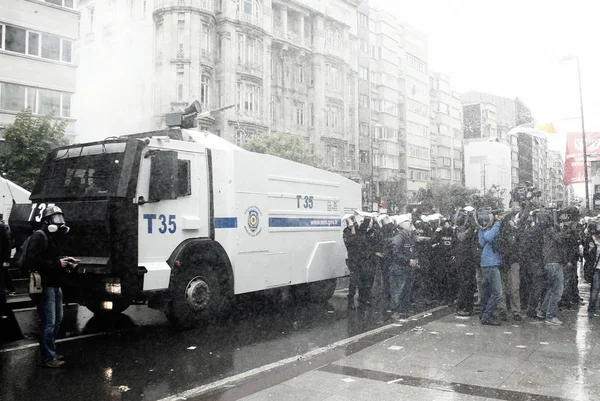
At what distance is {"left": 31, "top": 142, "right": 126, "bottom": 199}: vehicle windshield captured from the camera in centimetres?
Answer: 639

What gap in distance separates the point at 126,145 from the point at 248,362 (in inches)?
118

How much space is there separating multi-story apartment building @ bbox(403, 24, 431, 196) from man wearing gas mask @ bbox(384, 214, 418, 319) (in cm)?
4778

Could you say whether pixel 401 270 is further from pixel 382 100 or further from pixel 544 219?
pixel 382 100

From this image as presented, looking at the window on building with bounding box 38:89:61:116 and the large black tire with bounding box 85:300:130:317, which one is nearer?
the large black tire with bounding box 85:300:130:317

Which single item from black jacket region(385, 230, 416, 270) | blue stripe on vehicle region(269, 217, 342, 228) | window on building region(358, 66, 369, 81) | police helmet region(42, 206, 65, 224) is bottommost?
black jacket region(385, 230, 416, 270)

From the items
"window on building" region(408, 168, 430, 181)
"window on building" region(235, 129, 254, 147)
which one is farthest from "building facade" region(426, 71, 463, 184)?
"window on building" region(235, 129, 254, 147)

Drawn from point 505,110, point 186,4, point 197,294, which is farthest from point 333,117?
point 505,110

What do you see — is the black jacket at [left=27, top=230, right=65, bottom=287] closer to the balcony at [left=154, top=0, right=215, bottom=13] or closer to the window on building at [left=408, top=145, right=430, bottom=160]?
the balcony at [left=154, top=0, right=215, bottom=13]

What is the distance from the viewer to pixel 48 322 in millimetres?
5324

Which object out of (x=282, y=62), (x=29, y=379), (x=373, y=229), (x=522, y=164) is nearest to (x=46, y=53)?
(x=282, y=62)

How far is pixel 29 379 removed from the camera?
4.95 metres

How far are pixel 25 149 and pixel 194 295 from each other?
13.3m

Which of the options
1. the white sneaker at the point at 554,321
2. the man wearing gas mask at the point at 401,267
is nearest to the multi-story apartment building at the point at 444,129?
the man wearing gas mask at the point at 401,267

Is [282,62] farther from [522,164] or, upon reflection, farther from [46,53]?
[522,164]
